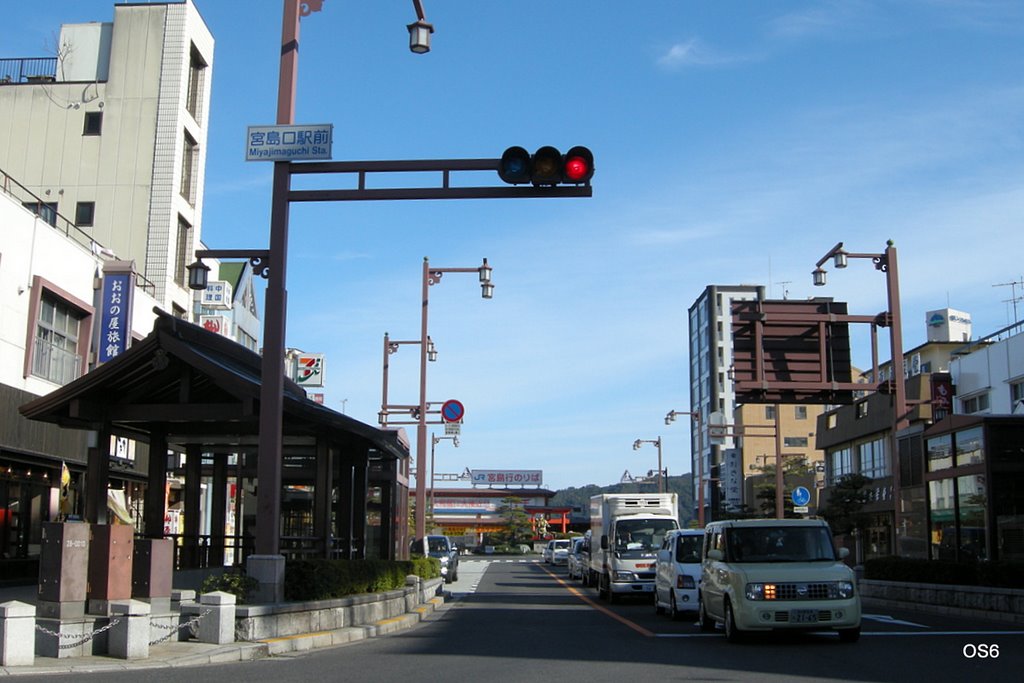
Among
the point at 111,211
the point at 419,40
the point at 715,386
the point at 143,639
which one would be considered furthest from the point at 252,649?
the point at 715,386

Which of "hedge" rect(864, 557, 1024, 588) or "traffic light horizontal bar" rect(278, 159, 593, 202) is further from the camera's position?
"hedge" rect(864, 557, 1024, 588)

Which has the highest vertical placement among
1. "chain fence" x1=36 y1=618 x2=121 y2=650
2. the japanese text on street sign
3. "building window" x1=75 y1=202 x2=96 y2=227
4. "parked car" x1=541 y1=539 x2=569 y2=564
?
"building window" x1=75 y1=202 x2=96 y2=227

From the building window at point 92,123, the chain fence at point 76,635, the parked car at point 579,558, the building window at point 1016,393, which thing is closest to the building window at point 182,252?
the building window at point 92,123

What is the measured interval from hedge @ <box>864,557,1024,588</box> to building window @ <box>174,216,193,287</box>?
968 inches

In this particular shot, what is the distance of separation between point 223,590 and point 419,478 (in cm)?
1872

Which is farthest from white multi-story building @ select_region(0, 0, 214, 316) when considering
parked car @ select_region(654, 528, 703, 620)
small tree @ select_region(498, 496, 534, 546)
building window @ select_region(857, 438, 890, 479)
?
small tree @ select_region(498, 496, 534, 546)

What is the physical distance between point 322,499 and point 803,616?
8.94 m

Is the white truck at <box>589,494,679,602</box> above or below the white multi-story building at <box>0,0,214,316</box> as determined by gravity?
below

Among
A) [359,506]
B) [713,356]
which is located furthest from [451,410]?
[713,356]

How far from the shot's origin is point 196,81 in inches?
1561

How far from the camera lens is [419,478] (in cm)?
3325

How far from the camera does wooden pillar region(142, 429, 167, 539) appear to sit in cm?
1931

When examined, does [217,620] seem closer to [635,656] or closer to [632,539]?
[635,656]

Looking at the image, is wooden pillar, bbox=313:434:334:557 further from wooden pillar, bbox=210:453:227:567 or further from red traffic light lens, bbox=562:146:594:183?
red traffic light lens, bbox=562:146:594:183
